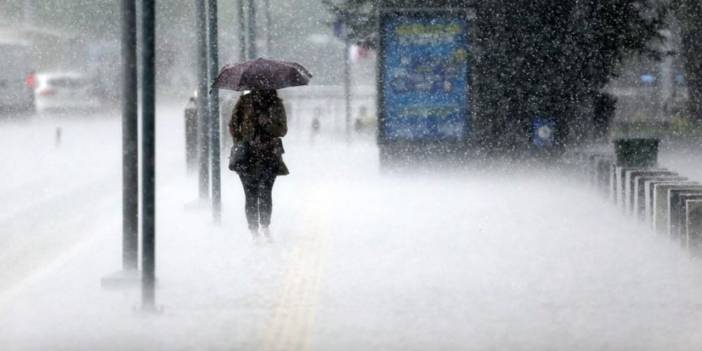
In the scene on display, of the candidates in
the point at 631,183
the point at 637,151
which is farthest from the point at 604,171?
the point at 631,183

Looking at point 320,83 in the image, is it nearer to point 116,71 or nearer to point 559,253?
point 116,71

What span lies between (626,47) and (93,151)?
11911mm

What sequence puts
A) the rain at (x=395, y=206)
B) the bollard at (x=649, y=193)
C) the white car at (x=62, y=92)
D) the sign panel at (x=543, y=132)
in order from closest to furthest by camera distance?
the rain at (x=395, y=206) < the bollard at (x=649, y=193) < the sign panel at (x=543, y=132) < the white car at (x=62, y=92)

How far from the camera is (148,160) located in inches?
424

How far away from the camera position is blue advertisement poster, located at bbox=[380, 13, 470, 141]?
23750mm

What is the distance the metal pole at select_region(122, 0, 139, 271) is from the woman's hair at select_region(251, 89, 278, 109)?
8.79ft

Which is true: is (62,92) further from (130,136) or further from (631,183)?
(130,136)

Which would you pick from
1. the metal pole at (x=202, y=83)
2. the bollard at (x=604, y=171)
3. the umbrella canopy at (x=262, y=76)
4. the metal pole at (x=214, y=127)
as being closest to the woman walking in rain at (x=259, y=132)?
the umbrella canopy at (x=262, y=76)

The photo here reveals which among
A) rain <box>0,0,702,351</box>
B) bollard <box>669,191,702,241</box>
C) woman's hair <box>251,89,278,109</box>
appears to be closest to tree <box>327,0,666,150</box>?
rain <box>0,0,702,351</box>

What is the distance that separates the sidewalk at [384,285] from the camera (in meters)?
9.88

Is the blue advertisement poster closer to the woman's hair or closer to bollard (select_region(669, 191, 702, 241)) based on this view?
the woman's hair

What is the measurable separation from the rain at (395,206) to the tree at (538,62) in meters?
0.04

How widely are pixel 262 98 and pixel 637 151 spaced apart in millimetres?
5914

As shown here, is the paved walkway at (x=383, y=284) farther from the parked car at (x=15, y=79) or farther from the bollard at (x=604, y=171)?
the parked car at (x=15, y=79)
